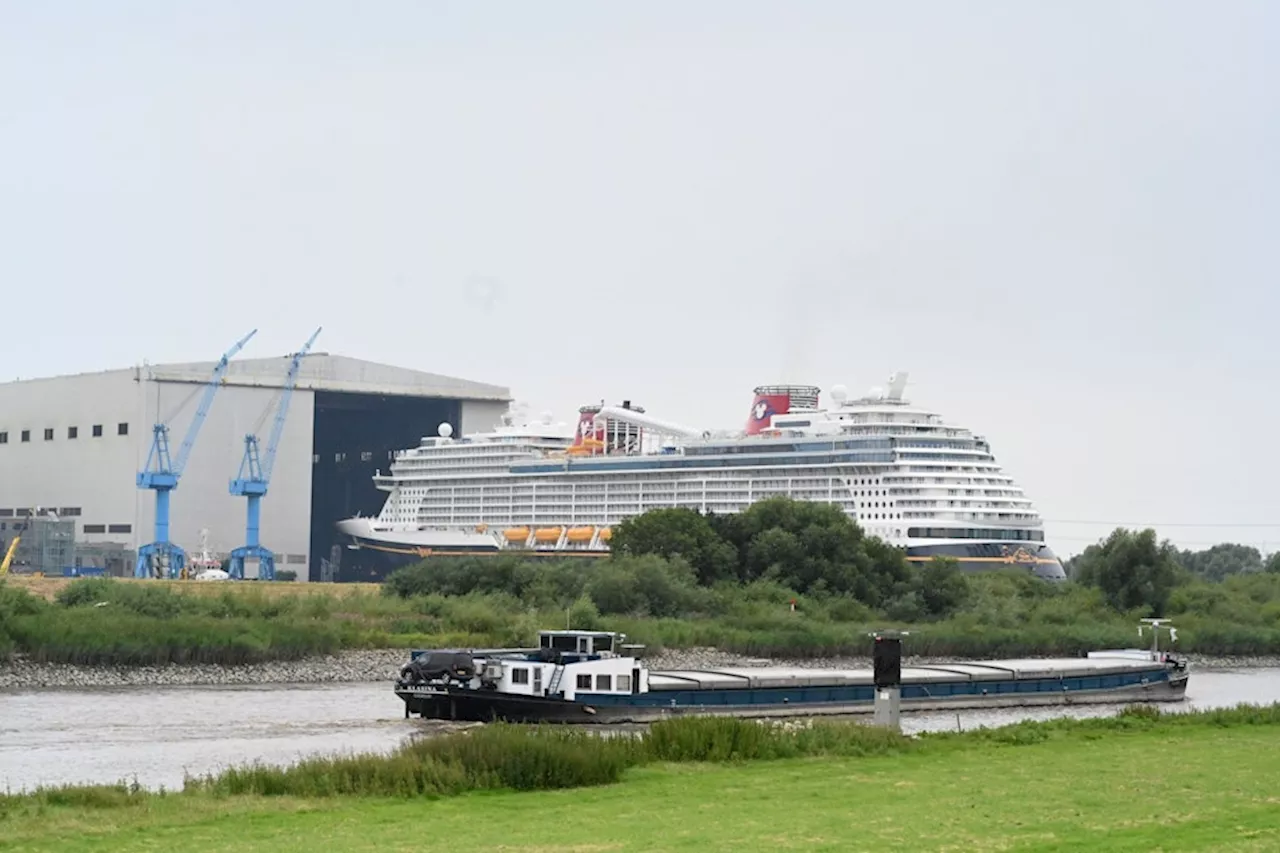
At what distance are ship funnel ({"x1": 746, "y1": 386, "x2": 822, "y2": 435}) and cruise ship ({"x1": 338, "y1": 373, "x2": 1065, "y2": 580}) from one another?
8cm

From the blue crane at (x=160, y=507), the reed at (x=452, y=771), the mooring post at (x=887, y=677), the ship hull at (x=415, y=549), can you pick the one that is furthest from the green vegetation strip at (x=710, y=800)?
the blue crane at (x=160, y=507)

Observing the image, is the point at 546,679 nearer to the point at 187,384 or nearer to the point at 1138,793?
the point at 1138,793

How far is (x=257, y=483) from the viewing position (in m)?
104

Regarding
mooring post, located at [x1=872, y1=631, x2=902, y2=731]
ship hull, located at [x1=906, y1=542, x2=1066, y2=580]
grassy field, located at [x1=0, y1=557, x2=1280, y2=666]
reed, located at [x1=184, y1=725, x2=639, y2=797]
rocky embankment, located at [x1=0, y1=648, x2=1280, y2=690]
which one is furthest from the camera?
ship hull, located at [x1=906, y1=542, x2=1066, y2=580]

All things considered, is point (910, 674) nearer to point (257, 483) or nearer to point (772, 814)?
point (772, 814)

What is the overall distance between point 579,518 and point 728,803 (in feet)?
284

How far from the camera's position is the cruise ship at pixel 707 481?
91.4m

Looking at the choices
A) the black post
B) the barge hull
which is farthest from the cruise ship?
the black post

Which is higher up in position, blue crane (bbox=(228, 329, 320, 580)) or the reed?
blue crane (bbox=(228, 329, 320, 580))

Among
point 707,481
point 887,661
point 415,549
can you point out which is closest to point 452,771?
point 887,661

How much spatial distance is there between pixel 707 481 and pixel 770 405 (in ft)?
19.8

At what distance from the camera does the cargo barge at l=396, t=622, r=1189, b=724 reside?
40344 mm

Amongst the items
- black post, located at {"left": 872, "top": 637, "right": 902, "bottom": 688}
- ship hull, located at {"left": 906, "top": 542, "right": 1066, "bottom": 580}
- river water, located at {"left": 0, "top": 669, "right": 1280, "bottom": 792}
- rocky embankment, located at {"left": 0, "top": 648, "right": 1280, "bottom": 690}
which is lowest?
river water, located at {"left": 0, "top": 669, "right": 1280, "bottom": 792}

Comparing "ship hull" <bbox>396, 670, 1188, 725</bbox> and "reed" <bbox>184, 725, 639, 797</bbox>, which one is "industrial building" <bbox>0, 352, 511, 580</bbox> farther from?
"reed" <bbox>184, 725, 639, 797</bbox>
